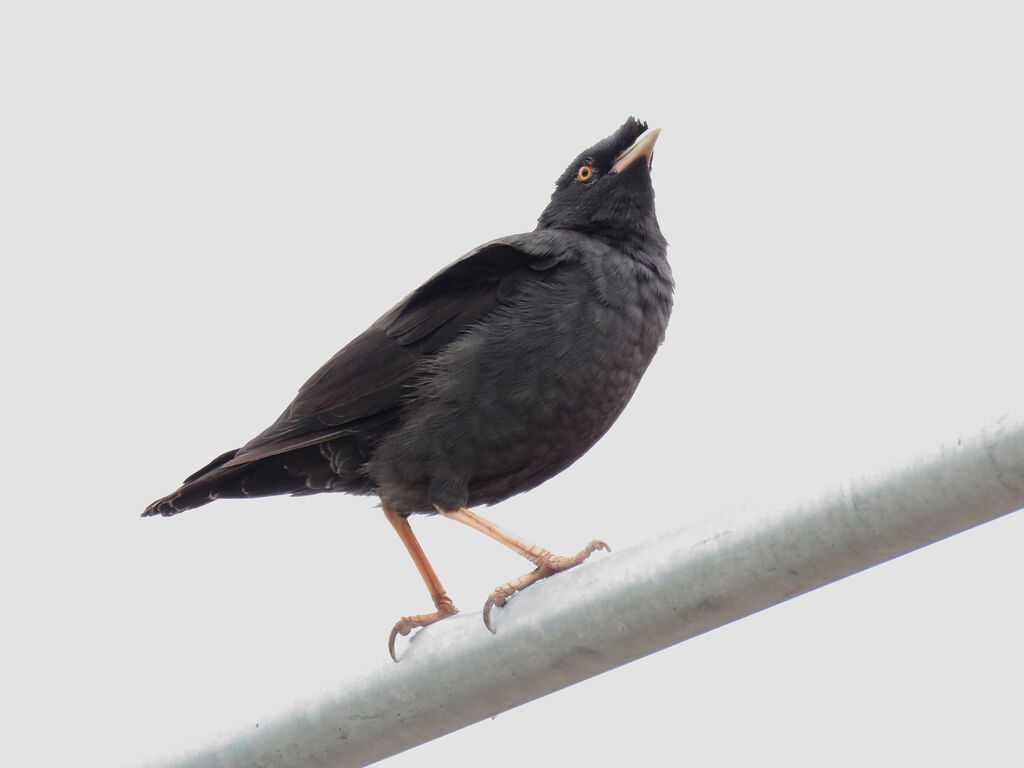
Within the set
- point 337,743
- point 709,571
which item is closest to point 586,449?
point 337,743

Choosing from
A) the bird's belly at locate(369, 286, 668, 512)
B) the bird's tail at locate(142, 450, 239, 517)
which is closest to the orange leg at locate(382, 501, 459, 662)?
the bird's belly at locate(369, 286, 668, 512)

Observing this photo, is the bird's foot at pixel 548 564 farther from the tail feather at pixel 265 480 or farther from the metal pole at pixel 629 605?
the tail feather at pixel 265 480

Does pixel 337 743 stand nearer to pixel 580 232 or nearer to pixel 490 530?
pixel 490 530

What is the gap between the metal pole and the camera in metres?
2.30

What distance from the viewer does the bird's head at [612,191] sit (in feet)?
19.2

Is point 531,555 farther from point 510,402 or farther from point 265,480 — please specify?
point 265,480

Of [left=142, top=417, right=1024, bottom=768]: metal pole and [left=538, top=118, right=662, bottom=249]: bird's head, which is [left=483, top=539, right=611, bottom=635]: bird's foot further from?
[left=538, top=118, right=662, bottom=249]: bird's head

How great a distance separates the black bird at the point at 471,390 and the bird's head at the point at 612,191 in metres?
0.23

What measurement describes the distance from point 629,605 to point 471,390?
2418 millimetres

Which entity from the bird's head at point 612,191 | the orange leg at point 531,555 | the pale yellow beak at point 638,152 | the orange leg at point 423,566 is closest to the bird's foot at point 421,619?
the orange leg at point 423,566

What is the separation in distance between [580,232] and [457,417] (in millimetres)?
1238

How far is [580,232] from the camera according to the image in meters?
5.89

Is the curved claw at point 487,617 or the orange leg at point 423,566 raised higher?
the orange leg at point 423,566

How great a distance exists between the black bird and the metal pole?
1621 mm
